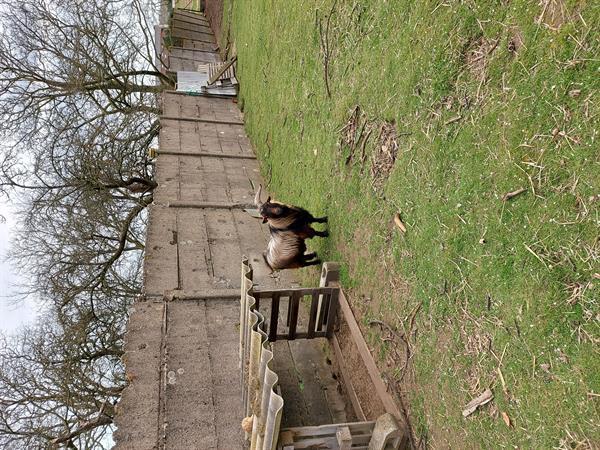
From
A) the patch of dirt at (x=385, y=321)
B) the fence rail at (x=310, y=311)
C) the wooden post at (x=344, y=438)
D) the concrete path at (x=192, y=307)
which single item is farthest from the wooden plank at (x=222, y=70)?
the wooden post at (x=344, y=438)

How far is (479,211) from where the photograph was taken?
8.90ft

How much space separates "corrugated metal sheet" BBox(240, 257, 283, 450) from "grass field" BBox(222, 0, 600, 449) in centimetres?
110

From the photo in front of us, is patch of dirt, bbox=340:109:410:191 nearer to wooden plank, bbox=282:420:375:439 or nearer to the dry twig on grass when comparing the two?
the dry twig on grass

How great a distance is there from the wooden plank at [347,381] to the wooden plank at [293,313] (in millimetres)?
484

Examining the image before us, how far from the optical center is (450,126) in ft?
10.1

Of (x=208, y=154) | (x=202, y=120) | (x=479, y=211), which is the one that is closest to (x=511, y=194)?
(x=479, y=211)

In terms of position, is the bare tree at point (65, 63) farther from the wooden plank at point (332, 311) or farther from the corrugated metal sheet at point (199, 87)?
the wooden plank at point (332, 311)

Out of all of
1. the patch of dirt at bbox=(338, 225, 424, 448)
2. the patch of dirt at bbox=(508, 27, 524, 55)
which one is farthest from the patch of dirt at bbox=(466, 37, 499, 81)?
the patch of dirt at bbox=(338, 225, 424, 448)

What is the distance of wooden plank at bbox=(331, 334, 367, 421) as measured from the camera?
424cm

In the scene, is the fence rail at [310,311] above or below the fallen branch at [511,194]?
below

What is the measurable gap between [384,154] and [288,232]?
5.38ft

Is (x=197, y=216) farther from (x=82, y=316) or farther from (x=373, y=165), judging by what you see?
(x=82, y=316)

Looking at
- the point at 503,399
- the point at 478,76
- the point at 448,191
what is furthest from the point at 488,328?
the point at 478,76

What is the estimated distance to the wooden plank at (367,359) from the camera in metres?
3.52
